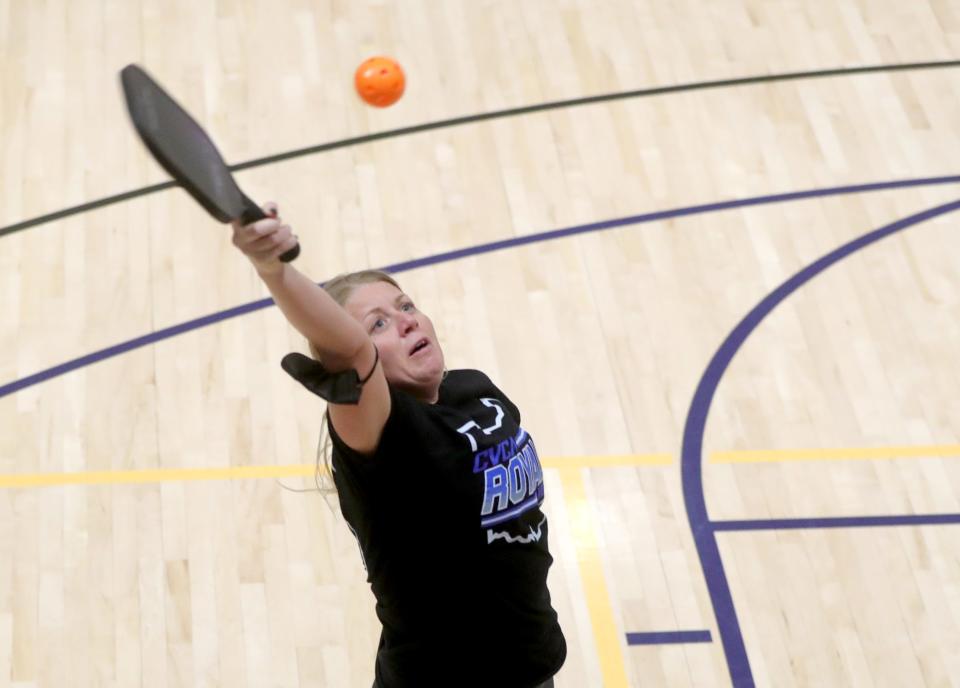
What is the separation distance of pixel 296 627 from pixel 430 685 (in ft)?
5.30

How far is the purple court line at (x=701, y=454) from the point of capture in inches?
165

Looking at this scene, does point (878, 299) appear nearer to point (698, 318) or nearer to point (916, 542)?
point (698, 318)

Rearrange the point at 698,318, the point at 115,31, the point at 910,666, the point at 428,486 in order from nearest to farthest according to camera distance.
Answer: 1. the point at 428,486
2. the point at 910,666
3. the point at 698,318
4. the point at 115,31

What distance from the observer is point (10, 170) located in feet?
17.8

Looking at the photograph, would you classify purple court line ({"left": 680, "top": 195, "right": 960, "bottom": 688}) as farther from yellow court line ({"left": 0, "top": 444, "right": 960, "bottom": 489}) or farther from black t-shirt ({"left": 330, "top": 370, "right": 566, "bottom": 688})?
black t-shirt ({"left": 330, "top": 370, "right": 566, "bottom": 688})

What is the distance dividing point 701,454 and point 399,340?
2.23 m

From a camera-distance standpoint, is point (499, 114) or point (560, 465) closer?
point (560, 465)

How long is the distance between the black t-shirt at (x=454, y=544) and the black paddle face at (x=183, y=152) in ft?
2.04

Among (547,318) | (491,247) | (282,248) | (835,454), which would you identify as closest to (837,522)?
(835,454)

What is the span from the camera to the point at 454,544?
2549 mm

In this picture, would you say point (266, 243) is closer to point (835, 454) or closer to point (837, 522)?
point (837, 522)

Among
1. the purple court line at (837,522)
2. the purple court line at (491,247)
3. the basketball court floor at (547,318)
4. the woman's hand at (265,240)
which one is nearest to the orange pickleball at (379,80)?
the basketball court floor at (547,318)

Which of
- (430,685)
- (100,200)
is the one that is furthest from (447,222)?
(430,685)

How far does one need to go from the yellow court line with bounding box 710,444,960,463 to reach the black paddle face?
2.96 metres
